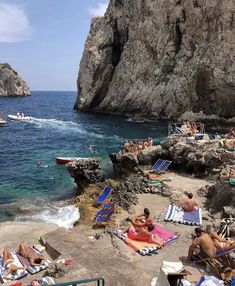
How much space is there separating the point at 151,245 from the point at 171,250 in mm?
689

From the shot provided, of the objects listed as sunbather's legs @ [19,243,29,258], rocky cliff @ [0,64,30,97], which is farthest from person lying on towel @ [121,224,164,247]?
rocky cliff @ [0,64,30,97]

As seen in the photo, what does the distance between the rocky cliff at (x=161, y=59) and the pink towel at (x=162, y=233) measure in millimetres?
43936

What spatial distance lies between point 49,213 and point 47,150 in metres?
20.3

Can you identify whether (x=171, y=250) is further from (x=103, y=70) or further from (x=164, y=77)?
(x=103, y=70)

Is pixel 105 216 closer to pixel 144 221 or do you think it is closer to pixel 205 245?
pixel 144 221

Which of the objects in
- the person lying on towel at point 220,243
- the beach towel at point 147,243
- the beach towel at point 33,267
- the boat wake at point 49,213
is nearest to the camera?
the person lying on towel at point 220,243

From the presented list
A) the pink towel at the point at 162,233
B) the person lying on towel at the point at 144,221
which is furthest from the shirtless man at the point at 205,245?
the person lying on towel at the point at 144,221

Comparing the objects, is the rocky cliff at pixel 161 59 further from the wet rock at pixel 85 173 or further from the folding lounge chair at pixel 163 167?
the wet rock at pixel 85 173

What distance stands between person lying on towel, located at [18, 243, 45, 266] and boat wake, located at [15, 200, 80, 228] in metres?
5.96

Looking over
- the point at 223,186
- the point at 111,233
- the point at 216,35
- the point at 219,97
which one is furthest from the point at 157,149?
the point at 216,35

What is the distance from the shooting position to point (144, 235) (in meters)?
13.1

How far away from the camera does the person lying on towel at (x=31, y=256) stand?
11.9 m

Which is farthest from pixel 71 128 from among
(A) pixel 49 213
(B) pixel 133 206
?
(B) pixel 133 206

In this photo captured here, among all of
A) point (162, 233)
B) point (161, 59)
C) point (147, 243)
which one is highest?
point (161, 59)
